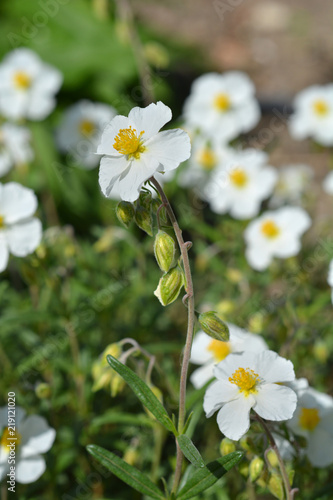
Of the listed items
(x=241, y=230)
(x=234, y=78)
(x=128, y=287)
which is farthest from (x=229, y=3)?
(x=128, y=287)

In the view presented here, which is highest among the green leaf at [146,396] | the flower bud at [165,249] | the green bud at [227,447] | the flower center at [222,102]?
the flower bud at [165,249]

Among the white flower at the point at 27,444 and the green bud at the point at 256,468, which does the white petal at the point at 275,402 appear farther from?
the white flower at the point at 27,444

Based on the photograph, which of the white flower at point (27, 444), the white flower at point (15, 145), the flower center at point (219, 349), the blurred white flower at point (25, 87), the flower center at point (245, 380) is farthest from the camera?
the blurred white flower at point (25, 87)

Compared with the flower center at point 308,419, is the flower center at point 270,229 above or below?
below

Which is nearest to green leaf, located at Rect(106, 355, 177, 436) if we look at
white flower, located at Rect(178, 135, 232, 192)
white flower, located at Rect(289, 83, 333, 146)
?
white flower, located at Rect(178, 135, 232, 192)

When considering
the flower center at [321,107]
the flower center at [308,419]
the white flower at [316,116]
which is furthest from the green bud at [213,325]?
the flower center at [321,107]

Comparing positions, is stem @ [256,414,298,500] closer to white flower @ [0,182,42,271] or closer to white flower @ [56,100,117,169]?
white flower @ [0,182,42,271]

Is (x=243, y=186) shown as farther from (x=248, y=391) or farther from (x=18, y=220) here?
(x=248, y=391)
